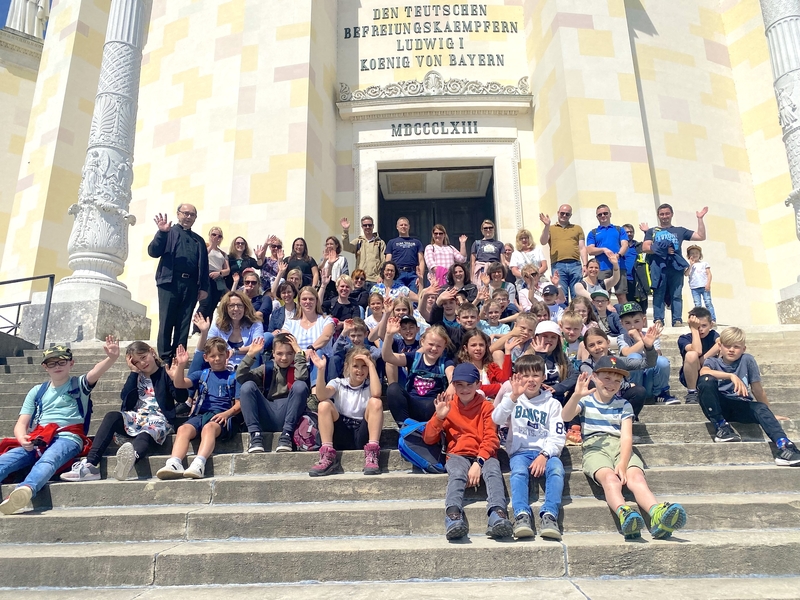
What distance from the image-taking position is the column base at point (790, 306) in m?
10.2

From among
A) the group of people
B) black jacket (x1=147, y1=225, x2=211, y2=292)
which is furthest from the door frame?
black jacket (x1=147, y1=225, x2=211, y2=292)

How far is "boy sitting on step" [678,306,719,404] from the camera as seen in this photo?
5.81 m

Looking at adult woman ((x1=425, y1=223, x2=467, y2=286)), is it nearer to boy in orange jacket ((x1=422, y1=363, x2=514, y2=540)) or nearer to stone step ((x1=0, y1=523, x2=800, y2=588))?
boy in orange jacket ((x1=422, y1=363, x2=514, y2=540))

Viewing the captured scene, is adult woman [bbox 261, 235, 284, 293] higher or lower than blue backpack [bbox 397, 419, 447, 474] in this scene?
higher

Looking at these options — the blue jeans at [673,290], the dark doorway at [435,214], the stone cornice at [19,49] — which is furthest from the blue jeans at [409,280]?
the stone cornice at [19,49]

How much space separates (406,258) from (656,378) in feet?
13.4

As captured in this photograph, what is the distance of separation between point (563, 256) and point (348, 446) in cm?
513

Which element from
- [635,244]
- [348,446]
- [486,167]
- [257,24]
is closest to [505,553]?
[348,446]

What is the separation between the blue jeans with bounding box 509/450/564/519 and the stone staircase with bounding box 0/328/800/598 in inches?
6.2

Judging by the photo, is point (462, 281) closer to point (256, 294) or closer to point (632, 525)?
point (256, 294)

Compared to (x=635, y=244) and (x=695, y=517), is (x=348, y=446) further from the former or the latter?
(x=635, y=244)

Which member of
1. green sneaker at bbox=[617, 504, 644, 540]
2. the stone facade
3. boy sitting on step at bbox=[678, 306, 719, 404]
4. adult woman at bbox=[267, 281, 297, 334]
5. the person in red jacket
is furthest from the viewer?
the stone facade

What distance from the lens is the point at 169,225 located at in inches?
281

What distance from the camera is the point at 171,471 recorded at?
4453 millimetres
